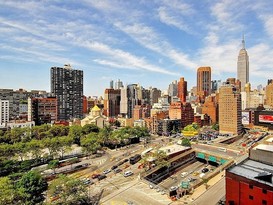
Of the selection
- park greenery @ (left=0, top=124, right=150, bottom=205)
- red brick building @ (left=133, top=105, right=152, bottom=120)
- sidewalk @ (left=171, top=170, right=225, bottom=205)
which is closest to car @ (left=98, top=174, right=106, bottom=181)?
park greenery @ (left=0, top=124, right=150, bottom=205)

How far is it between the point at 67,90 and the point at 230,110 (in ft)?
355

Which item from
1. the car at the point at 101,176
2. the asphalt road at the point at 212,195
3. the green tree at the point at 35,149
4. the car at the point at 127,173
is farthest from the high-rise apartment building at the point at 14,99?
the asphalt road at the point at 212,195

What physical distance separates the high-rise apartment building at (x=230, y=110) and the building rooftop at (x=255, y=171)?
82578 mm

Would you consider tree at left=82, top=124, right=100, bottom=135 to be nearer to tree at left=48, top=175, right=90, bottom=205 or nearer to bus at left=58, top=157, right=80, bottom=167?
bus at left=58, top=157, right=80, bottom=167

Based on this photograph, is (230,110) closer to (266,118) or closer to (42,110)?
(266,118)

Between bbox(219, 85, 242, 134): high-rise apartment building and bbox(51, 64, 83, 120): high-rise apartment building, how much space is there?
98.5 metres

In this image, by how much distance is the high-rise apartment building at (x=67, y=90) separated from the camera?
523 feet

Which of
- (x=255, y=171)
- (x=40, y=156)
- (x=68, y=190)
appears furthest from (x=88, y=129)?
(x=255, y=171)

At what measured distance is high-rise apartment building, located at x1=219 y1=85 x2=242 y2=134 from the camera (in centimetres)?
12425

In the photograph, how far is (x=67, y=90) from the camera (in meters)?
164

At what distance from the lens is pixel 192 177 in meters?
65.9

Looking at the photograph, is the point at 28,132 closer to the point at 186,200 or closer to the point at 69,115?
the point at 69,115

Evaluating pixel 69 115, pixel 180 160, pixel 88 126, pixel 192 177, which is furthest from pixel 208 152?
pixel 69 115

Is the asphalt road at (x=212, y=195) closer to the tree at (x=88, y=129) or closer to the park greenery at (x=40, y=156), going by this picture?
the park greenery at (x=40, y=156)
